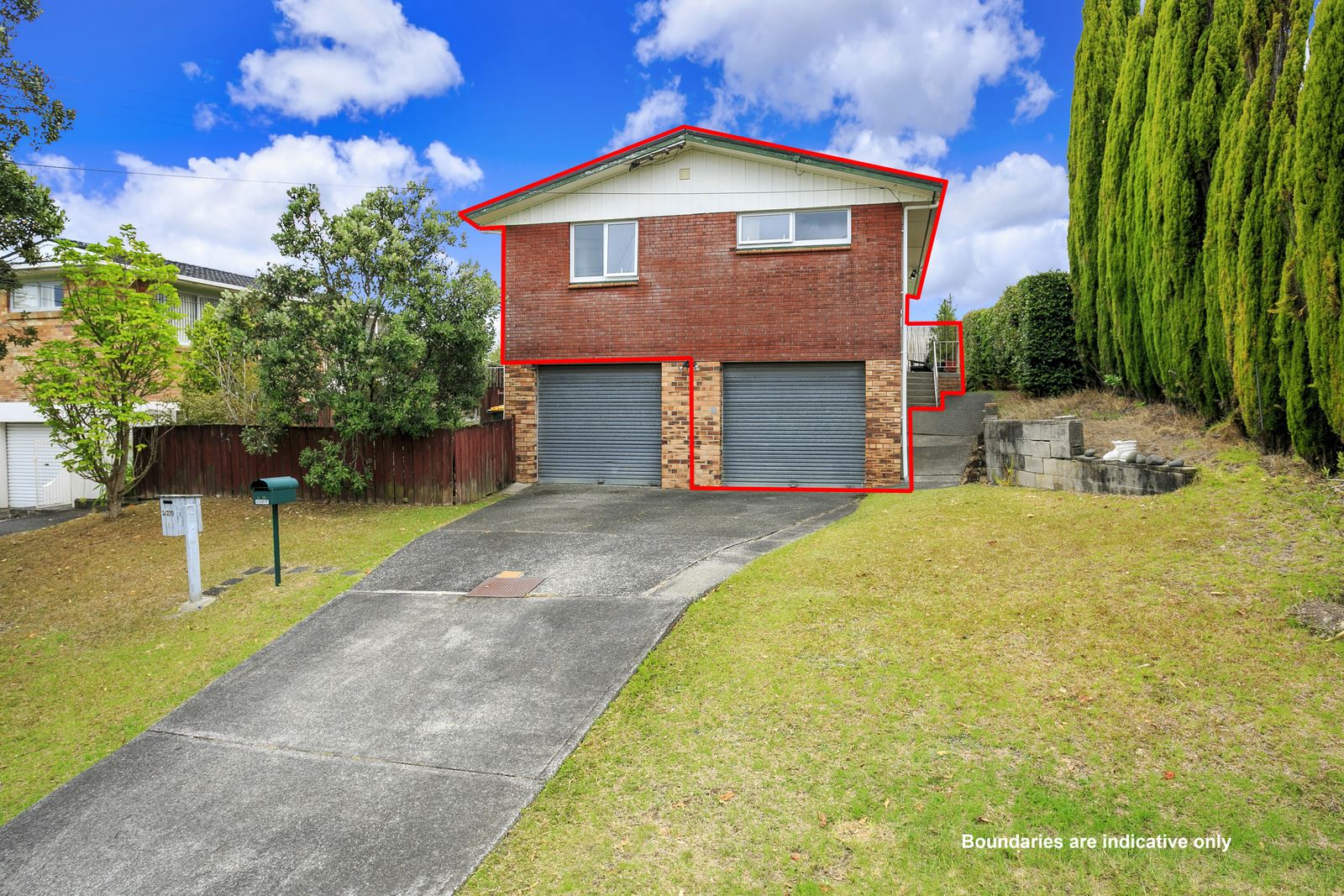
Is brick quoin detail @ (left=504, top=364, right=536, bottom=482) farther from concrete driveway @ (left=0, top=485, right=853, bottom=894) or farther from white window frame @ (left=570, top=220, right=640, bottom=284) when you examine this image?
concrete driveway @ (left=0, top=485, right=853, bottom=894)

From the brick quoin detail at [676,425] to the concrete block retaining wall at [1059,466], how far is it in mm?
5232

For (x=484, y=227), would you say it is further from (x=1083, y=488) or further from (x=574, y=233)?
(x=1083, y=488)

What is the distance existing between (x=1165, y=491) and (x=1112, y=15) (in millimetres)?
11564

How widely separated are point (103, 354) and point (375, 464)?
15.6 feet

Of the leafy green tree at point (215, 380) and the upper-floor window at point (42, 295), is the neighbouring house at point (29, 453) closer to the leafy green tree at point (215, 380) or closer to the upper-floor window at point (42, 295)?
the upper-floor window at point (42, 295)

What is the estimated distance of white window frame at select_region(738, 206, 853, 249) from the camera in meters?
13.1

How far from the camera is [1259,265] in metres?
8.20

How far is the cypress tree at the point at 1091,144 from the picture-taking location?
48.3 ft

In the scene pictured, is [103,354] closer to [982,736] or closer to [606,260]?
[606,260]

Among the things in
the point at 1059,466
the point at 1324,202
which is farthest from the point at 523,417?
the point at 1324,202

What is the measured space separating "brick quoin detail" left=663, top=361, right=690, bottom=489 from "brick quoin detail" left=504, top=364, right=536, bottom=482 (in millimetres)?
2705

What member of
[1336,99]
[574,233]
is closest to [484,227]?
[574,233]

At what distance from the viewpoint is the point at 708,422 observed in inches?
539

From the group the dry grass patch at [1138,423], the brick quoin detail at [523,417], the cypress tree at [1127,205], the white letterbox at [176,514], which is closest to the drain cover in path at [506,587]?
the white letterbox at [176,514]
